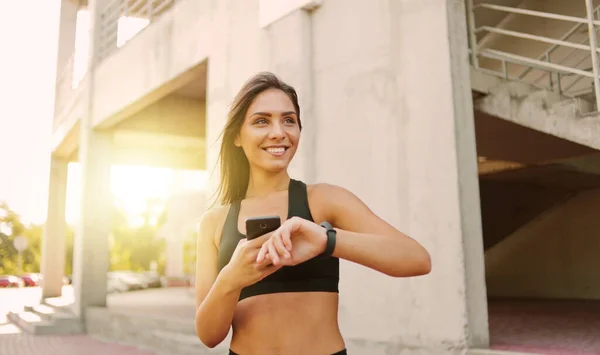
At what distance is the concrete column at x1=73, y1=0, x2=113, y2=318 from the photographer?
1034 centimetres

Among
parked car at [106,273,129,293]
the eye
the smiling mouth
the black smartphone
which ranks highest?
the eye

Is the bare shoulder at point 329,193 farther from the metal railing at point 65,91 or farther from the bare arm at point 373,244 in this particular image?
the metal railing at point 65,91

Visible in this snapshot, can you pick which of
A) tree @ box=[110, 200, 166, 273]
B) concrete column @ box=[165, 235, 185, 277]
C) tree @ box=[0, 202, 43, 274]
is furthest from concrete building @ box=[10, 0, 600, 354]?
tree @ box=[0, 202, 43, 274]

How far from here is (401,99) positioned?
468 cm

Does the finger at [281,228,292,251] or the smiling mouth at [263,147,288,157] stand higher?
the smiling mouth at [263,147,288,157]

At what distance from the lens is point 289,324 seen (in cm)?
144

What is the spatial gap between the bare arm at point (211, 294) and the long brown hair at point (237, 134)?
12cm

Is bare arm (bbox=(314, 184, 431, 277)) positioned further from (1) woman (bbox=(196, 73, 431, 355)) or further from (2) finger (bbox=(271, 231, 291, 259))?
(2) finger (bbox=(271, 231, 291, 259))

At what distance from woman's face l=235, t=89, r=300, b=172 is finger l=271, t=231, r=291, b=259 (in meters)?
0.42

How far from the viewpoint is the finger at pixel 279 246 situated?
1.15 m

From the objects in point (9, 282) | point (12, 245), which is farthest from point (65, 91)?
point (12, 245)

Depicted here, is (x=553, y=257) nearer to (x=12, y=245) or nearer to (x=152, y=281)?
(x=152, y=281)

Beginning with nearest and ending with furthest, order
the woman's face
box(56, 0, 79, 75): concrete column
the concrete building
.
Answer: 1. the woman's face
2. the concrete building
3. box(56, 0, 79, 75): concrete column

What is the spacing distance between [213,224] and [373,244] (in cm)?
58
